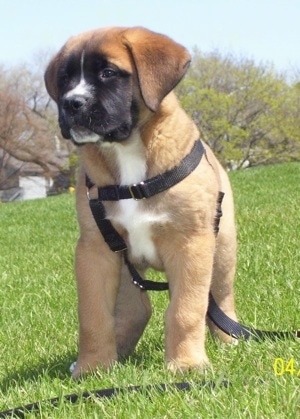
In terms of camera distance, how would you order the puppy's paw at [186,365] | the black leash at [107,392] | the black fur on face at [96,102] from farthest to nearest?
the black fur on face at [96,102] < the puppy's paw at [186,365] < the black leash at [107,392]

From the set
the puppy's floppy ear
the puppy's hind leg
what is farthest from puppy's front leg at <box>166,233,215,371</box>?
the puppy's floppy ear

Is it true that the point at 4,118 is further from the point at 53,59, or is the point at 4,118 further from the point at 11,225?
the point at 53,59

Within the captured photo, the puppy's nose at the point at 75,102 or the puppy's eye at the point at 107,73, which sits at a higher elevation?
the puppy's eye at the point at 107,73

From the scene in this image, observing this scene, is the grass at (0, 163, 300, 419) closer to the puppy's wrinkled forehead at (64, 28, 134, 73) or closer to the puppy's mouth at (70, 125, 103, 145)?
the puppy's mouth at (70, 125, 103, 145)

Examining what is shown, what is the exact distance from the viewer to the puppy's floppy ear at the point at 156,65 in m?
3.48

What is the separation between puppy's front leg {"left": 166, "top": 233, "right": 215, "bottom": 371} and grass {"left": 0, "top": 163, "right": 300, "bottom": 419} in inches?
4.8

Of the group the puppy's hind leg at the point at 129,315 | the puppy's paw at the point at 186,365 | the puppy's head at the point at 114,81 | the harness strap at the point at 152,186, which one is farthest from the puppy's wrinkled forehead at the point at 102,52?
the puppy's paw at the point at 186,365

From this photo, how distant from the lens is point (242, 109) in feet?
156

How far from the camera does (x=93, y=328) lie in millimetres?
3586

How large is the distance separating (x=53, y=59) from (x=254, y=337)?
5.82 feet

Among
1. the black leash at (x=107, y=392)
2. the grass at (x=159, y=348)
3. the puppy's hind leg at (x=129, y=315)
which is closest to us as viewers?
the grass at (x=159, y=348)

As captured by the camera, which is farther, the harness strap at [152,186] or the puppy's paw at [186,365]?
the harness strap at [152,186]

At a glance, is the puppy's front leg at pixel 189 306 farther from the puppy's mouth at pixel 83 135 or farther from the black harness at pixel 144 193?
the puppy's mouth at pixel 83 135

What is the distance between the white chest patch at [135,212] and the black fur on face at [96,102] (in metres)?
0.10
